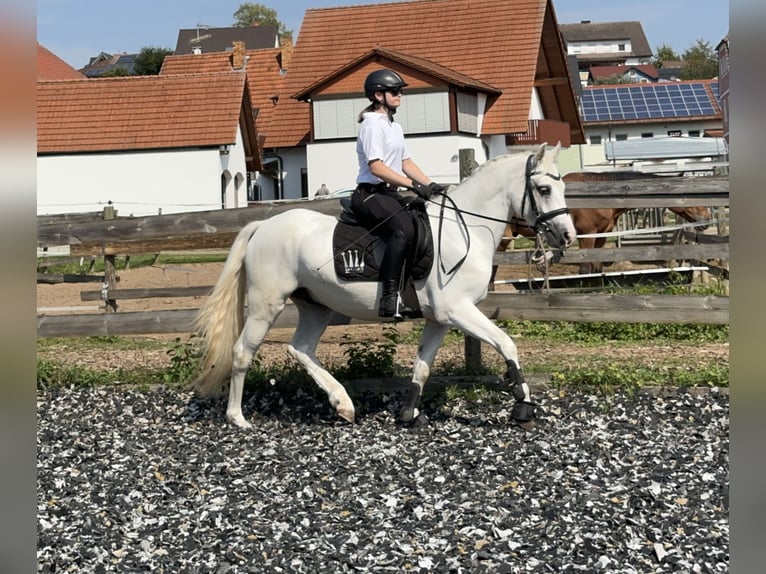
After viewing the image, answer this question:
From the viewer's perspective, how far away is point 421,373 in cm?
731

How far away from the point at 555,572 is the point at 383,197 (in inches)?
134

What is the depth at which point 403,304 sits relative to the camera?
7.14 m

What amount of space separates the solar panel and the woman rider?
203ft

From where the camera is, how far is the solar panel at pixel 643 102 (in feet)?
219

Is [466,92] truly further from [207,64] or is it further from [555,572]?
[555,572]

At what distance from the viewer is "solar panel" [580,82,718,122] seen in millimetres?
66750

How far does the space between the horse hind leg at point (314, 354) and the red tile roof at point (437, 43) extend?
99.0 ft

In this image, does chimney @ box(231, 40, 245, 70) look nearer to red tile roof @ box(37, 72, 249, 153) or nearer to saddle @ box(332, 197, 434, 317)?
red tile roof @ box(37, 72, 249, 153)

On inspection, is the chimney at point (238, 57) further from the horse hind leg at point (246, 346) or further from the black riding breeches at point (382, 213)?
the black riding breeches at point (382, 213)

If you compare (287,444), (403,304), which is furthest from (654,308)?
(287,444)

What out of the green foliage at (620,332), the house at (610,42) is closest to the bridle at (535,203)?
the green foliage at (620,332)

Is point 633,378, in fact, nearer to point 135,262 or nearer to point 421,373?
point 421,373

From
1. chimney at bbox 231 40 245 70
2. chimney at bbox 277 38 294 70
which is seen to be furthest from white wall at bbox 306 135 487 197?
chimney at bbox 277 38 294 70

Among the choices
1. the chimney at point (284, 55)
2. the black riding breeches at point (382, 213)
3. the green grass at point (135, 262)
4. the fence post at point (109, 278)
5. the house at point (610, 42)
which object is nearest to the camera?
the black riding breeches at point (382, 213)
